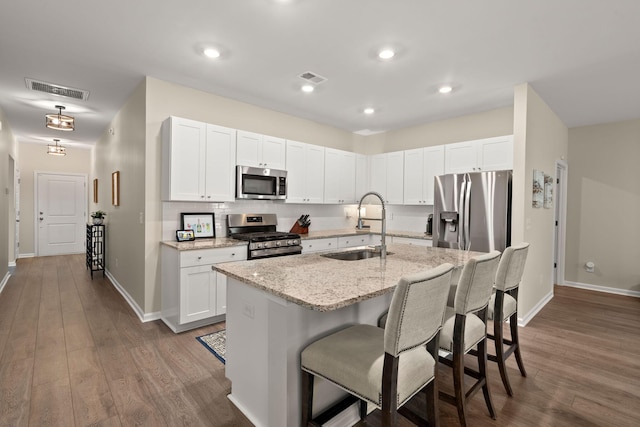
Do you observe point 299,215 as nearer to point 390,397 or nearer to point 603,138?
point 390,397

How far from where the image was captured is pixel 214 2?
86.7 inches

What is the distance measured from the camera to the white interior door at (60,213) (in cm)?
→ 760

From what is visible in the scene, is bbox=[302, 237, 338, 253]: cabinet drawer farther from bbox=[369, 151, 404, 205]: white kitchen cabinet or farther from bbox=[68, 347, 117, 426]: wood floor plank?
bbox=[68, 347, 117, 426]: wood floor plank

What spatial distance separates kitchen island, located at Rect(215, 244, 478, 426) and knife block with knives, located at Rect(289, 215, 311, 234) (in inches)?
97.7

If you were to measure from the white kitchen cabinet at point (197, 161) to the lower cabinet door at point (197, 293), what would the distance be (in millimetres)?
830

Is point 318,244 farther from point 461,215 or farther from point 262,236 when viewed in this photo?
point 461,215

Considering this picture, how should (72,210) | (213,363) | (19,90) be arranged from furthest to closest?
(72,210) → (19,90) → (213,363)

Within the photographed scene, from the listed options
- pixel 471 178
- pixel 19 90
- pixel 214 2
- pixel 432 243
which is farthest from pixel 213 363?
pixel 19 90

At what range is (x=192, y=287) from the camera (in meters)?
3.24

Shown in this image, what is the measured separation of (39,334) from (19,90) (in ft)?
9.64

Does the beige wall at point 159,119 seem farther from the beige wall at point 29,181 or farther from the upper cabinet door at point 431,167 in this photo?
the beige wall at point 29,181

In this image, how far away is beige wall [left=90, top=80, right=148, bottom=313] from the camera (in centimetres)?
364

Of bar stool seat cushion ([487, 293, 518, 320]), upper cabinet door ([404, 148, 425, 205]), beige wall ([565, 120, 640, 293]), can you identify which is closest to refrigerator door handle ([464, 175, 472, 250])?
upper cabinet door ([404, 148, 425, 205])

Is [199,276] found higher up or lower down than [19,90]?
lower down
